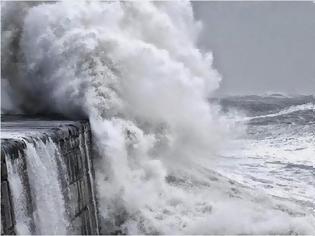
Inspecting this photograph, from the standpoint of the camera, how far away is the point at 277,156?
77.5 ft

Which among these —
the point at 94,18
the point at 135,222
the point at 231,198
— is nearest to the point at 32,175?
the point at 135,222

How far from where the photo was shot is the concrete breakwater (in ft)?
33.3

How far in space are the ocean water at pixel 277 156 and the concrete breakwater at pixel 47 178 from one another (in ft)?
18.3

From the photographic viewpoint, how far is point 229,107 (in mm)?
46062

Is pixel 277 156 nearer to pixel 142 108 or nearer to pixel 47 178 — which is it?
pixel 142 108

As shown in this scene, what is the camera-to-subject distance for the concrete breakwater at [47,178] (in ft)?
33.3

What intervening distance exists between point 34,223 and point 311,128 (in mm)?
21688

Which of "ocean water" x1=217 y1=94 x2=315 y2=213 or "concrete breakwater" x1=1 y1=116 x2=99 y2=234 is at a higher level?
"concrete breakwater" x1=1 y1=116 x2=99 y2=234

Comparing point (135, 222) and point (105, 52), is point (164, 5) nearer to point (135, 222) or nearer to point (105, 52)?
point (105, 52)

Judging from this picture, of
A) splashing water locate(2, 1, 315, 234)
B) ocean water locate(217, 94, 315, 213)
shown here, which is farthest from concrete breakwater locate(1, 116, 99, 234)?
ocean water locate(217, 94, 315, 213)

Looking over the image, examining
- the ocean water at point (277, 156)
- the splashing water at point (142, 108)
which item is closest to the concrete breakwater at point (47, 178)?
the splashing water at point (142, 108)

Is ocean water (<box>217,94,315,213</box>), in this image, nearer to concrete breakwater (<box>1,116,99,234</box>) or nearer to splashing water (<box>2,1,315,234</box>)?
splashing water (<box>2,1,315,234</box>)

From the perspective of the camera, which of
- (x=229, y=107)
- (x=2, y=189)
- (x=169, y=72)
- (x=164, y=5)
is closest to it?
(x=2, y=189)

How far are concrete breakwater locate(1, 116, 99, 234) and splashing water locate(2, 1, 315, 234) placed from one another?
85 cm
